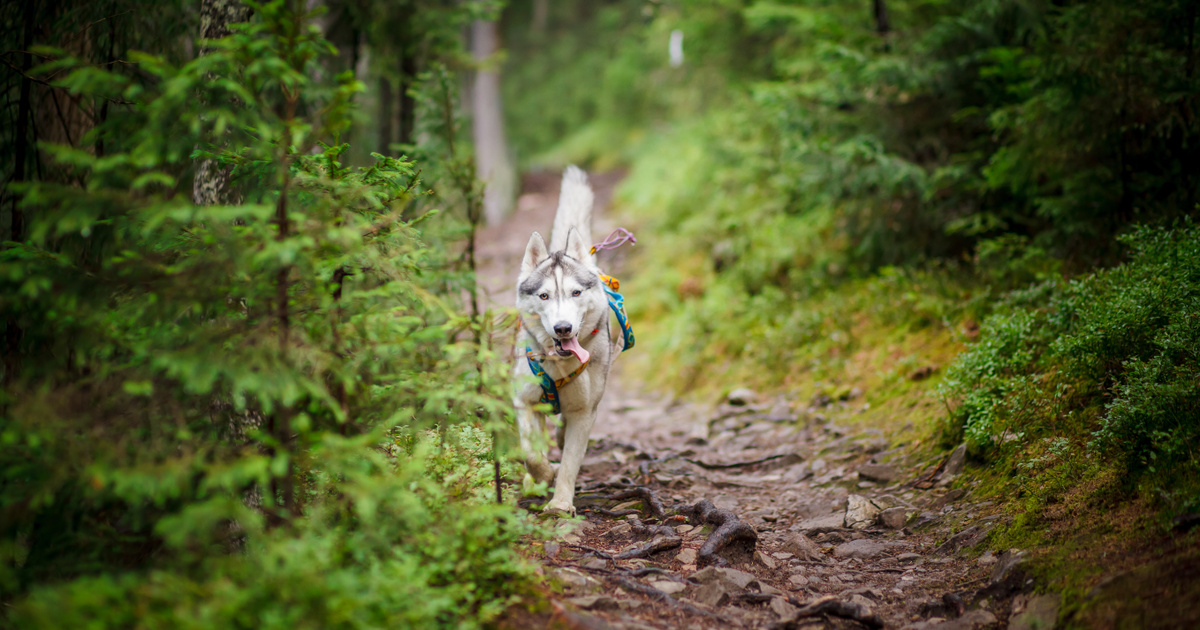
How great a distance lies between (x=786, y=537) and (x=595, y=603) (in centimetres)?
191

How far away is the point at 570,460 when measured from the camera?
4.52m

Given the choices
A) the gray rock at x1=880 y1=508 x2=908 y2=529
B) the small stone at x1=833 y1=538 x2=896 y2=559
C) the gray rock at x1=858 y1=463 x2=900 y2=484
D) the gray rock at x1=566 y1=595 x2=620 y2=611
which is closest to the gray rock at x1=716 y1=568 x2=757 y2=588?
the gray rock at x1=566 y1=595 x2=620 y2=611

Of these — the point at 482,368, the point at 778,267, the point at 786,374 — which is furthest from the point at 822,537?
the point at 778,267

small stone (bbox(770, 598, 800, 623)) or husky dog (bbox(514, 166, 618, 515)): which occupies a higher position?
husky dog (bbox(514, 166, 618, 515))

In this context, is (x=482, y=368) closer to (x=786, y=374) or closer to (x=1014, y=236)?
(x=786, y=374)

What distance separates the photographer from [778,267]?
9.67 m

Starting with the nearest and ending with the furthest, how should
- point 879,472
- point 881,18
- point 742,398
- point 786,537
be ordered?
point 786,537 → point 879,472 → point 742,398 → point 881,18

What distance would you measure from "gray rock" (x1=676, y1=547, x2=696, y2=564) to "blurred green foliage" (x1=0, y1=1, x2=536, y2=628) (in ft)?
3.77

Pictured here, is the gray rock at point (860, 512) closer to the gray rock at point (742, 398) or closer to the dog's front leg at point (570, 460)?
the dog's front leg at point (570, 460)

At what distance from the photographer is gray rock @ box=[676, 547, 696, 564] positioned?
384 centimetres

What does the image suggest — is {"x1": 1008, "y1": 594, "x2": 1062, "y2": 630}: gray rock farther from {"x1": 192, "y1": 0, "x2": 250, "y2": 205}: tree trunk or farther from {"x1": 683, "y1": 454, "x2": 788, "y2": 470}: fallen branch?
{"x1": 192, "y1": 0, "x2": 250, "y2": 205}: tree trunk

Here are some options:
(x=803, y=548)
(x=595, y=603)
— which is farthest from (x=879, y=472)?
(x=595, y=603)

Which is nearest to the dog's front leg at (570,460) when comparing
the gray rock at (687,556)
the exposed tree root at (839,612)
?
the gray rock at (687,556)

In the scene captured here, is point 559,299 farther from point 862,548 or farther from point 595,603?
point 862,548
